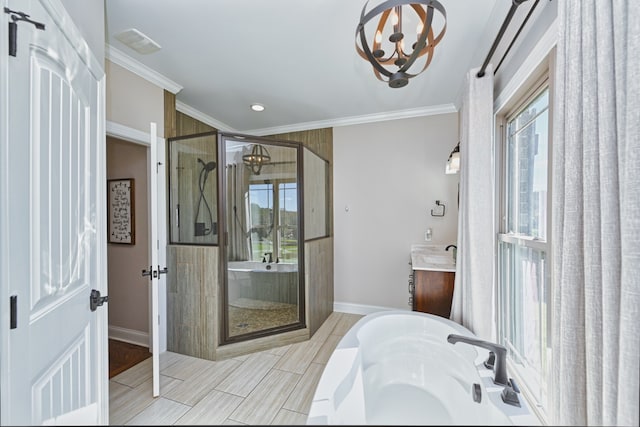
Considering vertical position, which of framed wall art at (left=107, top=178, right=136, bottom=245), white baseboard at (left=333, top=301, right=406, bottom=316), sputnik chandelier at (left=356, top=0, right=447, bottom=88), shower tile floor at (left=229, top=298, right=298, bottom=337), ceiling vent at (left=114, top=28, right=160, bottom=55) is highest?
ceiling vent at (left=114, top=28, right=160, bottom=55)

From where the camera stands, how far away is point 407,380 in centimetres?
85

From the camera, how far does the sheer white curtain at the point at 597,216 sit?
0.57 m

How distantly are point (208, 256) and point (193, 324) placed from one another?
2.12 feet

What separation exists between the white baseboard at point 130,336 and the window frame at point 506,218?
3055 mm

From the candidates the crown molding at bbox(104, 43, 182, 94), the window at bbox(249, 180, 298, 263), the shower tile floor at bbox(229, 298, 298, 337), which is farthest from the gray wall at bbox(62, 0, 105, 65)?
the shower tile floor at bbox(229, 298, 298, 337)

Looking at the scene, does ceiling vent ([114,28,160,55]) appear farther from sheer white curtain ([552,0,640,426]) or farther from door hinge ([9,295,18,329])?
sheer white curtain ([552,0,640,426])

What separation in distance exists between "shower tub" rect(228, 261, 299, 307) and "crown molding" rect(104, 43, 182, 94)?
188 centimetres

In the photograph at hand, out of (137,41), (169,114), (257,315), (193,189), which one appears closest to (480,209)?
(257,315)

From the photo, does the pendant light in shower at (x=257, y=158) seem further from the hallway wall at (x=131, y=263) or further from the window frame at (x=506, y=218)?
the window frame at (x=506, y=218)

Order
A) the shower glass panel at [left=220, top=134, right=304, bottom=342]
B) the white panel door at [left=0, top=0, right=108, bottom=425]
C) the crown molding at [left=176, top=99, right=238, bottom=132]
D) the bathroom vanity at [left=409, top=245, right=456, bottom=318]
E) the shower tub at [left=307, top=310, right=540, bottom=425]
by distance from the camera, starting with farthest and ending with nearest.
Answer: the crown molding at [left=176, top=99, right=238, bottom=132], the shower glass panel at [left=220, top=134, right=304, bottom=342], the bathroom vanity at [left=409, top=245, right=456, bottom=318], the white panel door at [left=0, top=0, right=108, bottom=425], the shower tub at [left=307, top=310, right=540, bottom=425]

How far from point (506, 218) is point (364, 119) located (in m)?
2.11

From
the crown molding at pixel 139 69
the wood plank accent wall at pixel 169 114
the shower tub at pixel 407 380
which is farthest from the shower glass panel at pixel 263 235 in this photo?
the shower tub at pixel 407 380

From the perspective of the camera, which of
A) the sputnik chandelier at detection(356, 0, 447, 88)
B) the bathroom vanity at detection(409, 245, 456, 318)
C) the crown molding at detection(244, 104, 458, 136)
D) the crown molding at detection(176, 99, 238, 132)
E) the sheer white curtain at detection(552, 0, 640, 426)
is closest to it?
the sheer white curtain at detection(552, 0, 640, 426)

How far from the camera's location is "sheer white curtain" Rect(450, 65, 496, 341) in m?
1.64
